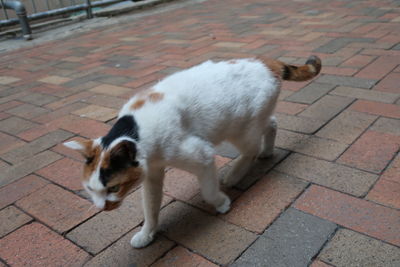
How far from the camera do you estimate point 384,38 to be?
4.61 metres

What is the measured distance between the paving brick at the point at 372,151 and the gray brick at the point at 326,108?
0.42 m

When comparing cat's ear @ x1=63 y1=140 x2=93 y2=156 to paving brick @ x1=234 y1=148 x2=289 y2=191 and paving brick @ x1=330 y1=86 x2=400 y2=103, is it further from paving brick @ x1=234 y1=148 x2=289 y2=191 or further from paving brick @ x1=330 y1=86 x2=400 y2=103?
paving brick @ x1=330 y1=86 x2=400 y2=103

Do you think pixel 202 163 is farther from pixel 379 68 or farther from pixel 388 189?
pixel 379 68

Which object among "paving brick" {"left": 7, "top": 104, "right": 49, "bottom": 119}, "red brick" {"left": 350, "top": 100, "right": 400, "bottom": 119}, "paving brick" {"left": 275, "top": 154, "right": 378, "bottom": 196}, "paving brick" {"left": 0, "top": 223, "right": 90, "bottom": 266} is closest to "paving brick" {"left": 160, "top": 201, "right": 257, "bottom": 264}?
"paving brick" {"left": 0, "top": 223, "right": 90, "bottom": 266}

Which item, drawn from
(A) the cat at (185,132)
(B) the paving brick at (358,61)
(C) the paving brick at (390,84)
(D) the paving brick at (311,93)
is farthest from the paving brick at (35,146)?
(B) the paving brick at (358,61)

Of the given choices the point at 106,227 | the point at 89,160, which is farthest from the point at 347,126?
the point at 89,160

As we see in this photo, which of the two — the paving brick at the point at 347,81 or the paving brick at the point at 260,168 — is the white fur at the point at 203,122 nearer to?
the paving brick at the point at 260,168

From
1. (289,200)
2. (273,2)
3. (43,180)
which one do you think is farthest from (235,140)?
(273,2)

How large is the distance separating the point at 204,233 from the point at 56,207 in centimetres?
95

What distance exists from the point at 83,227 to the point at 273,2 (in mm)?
6628

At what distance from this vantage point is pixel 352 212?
1.98 metres

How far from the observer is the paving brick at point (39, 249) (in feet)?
6.36

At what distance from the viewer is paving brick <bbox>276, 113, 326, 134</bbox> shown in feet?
9.43

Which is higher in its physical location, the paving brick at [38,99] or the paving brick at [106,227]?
the paving brick at [38,99]
